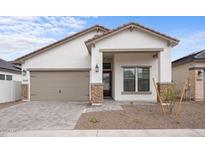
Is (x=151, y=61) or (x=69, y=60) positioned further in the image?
(x=69, y=60)

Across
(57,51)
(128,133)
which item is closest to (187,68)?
(57,51)

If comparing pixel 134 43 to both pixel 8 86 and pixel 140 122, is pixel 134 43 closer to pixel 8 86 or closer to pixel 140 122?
pixel 140 122

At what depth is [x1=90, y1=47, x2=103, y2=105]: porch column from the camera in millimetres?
15016

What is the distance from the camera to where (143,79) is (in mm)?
17719

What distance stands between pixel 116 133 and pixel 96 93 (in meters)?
7.46

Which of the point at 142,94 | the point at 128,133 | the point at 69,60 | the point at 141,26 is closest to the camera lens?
the point at 128,133

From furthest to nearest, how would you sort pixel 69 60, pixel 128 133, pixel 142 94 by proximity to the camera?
1. pixel 69 60
2. pixel 142 94
3. pixel 128 133

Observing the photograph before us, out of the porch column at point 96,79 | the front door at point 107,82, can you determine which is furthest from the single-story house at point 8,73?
the porch column at point 96,79

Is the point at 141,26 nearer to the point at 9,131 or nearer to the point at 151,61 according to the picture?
the point at 151,61

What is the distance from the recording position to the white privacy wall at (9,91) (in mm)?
18109

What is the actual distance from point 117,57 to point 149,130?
33.7 feet

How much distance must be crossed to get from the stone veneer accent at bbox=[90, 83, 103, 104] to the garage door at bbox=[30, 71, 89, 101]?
12.8 feet

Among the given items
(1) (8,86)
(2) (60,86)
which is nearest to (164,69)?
(2) (60,86)
